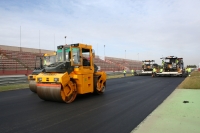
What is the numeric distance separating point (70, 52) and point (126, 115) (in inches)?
160

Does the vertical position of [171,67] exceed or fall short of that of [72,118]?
it exceeds it

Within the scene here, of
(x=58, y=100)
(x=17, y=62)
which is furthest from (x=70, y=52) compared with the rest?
(x=17, y=62)

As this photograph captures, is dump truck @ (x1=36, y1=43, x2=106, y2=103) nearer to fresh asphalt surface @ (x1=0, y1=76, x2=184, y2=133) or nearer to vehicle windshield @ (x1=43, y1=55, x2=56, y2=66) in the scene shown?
fresh asphalt surface @ (x1=0, y1=76, x2=184, y2=133)

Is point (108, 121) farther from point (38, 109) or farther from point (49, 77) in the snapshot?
point (49, 77)

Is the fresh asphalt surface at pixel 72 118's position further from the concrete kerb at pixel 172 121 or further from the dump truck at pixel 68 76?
the dump truck at pixel 68 76

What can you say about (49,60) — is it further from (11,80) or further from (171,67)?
(171,67)

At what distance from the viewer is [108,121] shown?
5641 mm

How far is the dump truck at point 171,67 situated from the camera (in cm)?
2642

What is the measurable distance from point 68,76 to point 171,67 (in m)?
22.1

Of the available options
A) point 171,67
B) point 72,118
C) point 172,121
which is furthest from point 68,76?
point 171,67

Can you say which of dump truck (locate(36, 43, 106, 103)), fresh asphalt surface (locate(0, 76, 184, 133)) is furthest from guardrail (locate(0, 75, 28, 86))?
fresh asphalt surface (locate(0, 76, 184, 133))

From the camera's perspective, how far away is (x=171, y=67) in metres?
27.5

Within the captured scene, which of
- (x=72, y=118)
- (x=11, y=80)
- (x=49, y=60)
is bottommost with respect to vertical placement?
(x=72, y=118)

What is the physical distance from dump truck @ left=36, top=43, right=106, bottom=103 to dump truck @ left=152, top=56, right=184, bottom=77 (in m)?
18.9
